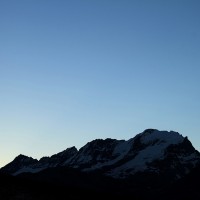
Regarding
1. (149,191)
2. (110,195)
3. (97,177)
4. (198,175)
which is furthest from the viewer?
(97,177)

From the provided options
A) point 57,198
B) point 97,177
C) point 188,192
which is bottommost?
point 57,198

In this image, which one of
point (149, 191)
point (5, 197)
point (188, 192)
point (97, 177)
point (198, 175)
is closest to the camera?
point (5, 197)

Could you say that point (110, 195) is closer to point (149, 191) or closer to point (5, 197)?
point (5, 197)

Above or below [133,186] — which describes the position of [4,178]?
below

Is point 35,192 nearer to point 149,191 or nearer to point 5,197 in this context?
point 5,197

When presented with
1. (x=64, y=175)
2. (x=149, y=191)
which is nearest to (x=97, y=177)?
(x=64, y=175)

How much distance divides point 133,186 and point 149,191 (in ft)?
29.4

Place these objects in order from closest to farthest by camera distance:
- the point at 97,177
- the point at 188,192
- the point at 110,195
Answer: the point at 110,195
the point at 188,192
the point at 97,177

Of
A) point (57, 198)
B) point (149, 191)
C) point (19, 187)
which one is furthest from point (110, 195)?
point (149, 191)

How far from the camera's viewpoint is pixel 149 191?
179 metres

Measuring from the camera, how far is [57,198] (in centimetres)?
1002

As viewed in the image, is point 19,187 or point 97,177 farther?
point 97,177

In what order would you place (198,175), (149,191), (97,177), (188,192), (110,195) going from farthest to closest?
1. (97,177)
2. (149,191)
3. (198,175)
4. (188,192)
5. (110,195)

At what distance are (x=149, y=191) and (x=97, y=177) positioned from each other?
98.5 ft
